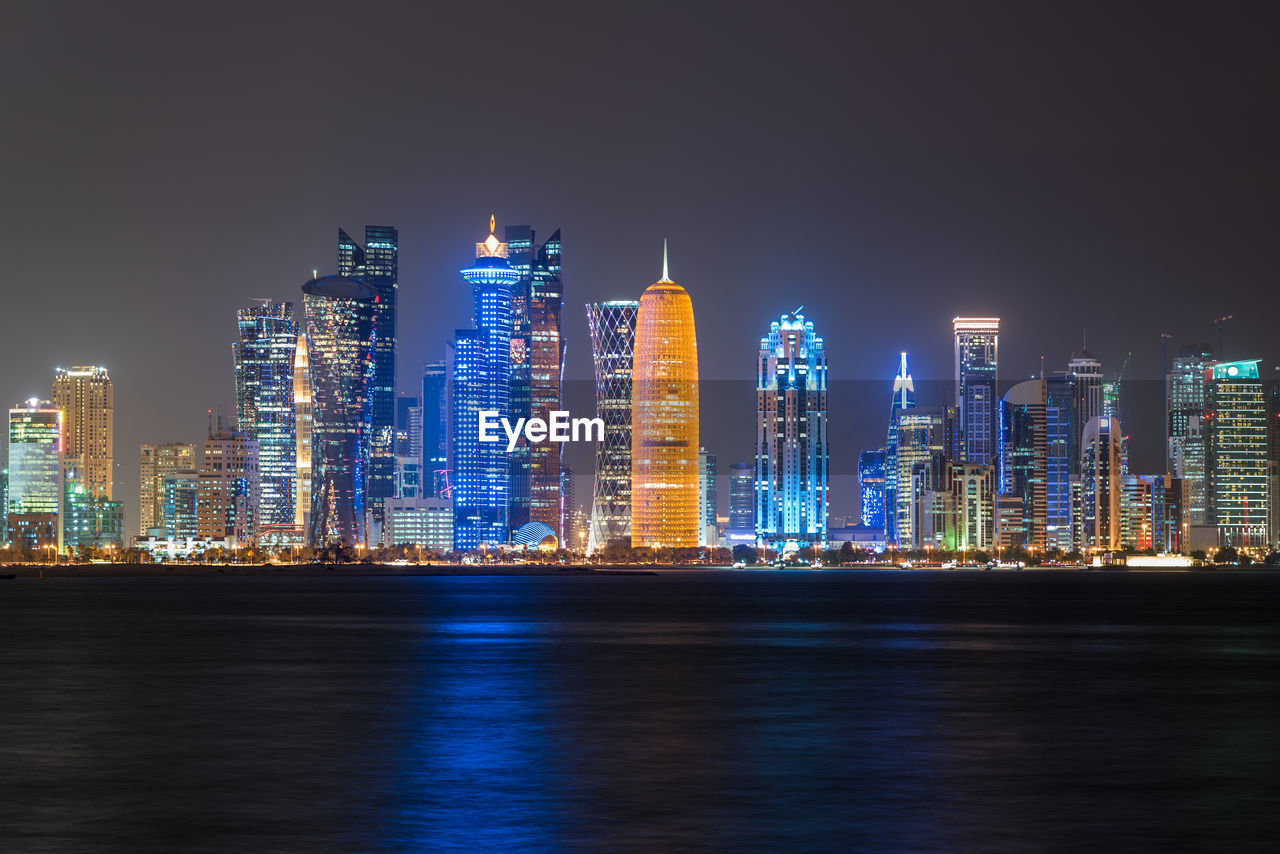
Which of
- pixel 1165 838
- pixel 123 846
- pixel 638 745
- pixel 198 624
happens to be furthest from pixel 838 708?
pixel 198 624

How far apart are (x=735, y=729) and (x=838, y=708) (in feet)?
30.2

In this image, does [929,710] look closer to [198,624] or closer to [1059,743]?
[1059,743]

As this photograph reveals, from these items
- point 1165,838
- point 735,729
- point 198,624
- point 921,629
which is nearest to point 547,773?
point 735,729

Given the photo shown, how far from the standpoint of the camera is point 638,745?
166 ft

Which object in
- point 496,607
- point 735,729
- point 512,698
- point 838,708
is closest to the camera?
point 735,729

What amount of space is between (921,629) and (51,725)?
85680mm

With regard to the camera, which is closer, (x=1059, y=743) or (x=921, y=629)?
(x=1059, y=743)

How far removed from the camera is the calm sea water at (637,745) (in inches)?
1394

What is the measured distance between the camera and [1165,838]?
34594 millimetres

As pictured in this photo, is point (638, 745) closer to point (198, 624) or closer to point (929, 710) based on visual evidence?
point (929, 710)

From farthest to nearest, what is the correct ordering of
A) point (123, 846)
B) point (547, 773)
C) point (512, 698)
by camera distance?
point (512, 698) < point (547, 773) < point (123, 846)

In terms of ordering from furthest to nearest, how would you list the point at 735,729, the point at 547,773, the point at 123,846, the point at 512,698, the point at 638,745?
the point at 512,698 < the point at 735,729 < the point at 638,745 < the point at 547,773 < the point at 123,846

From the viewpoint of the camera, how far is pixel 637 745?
50.7 metres

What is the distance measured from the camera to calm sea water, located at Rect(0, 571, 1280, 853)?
1394 inches
